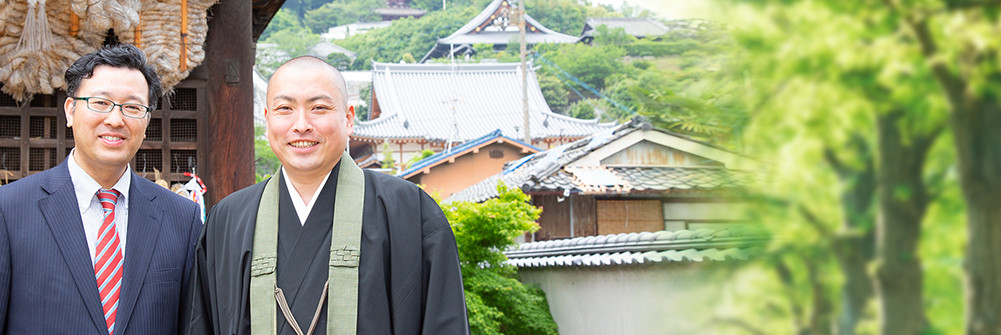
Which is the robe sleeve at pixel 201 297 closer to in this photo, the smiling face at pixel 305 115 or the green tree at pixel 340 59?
the smiling face at pixel 305 115

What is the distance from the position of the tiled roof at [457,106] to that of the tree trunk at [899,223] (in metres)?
24.9

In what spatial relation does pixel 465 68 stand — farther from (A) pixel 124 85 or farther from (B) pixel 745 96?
(B) pixel 745 96

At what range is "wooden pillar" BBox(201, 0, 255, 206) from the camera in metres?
4.48

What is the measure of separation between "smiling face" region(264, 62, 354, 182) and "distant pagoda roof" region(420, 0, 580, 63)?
36903 millimetres

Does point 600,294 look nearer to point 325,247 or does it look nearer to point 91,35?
point 91,35

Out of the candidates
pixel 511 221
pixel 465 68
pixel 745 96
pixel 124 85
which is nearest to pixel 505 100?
pixel 465 68

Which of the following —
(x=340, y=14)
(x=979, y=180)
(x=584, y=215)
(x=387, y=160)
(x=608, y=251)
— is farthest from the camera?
(x=340, y=14)

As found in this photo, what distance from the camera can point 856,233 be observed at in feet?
1.35

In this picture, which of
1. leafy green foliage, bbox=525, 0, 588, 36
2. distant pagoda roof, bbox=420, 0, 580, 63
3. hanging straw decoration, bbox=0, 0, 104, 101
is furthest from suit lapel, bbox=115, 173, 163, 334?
leafy green foliage, bbox=525, 0, 588, 36

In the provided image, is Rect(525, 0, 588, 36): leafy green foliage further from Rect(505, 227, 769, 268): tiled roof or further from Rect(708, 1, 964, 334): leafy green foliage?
Rect(708, 1, 964, 334): leafy green foliage

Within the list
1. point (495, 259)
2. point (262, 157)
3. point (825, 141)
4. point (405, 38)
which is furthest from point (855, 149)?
point (405, 38)

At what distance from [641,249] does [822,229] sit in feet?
20.8

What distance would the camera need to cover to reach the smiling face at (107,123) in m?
2.30

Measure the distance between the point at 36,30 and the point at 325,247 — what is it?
2488 mm
